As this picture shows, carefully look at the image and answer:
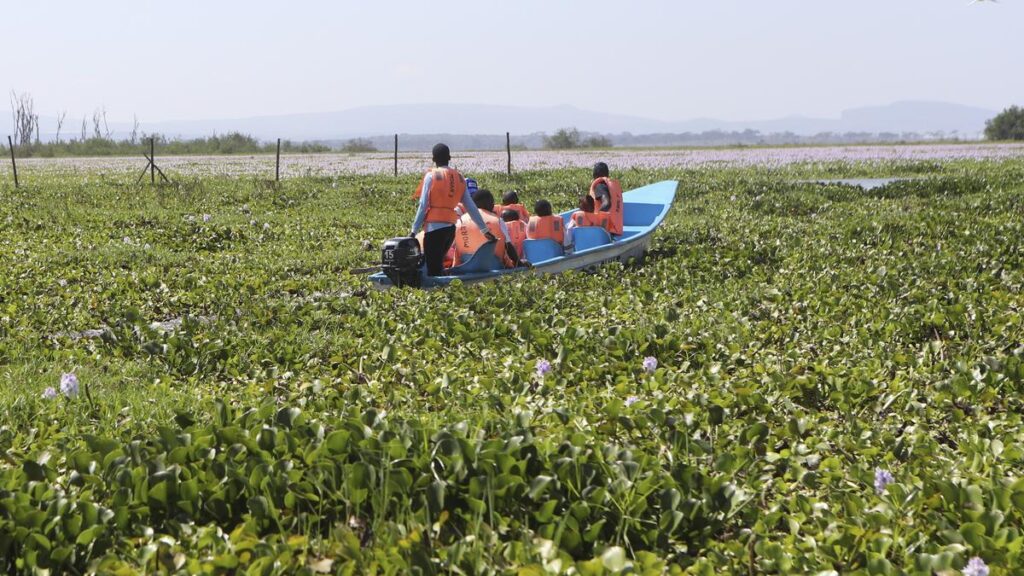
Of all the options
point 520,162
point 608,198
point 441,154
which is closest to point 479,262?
point 441,154

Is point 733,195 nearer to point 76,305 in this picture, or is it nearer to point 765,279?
point 765,279

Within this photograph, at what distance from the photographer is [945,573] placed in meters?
3.05

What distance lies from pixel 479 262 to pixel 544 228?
1526 mm

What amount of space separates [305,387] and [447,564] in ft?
9.20

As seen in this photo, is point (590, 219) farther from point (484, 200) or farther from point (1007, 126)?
point (1007, 126)

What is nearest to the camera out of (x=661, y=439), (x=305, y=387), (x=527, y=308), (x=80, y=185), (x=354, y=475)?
(x=354, y=475)

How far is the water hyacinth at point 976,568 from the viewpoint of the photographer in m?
3.00

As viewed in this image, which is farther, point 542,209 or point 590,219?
point 590,219

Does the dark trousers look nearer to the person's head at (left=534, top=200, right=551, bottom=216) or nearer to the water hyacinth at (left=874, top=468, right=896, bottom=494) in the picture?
the person's head at (left=534, top=200, right=551, bottom=216)

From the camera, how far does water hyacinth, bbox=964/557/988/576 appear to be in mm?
3002

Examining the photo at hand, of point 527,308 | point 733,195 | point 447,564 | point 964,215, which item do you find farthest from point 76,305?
point 733,195

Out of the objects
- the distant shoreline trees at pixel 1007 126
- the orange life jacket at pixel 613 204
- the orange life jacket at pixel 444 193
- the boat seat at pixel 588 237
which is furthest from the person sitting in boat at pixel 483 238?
the distant shoreline trees at pixel 1007 126

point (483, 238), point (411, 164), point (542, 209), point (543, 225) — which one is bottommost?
point (483, 238)

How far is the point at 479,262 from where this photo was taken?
1045 cm
